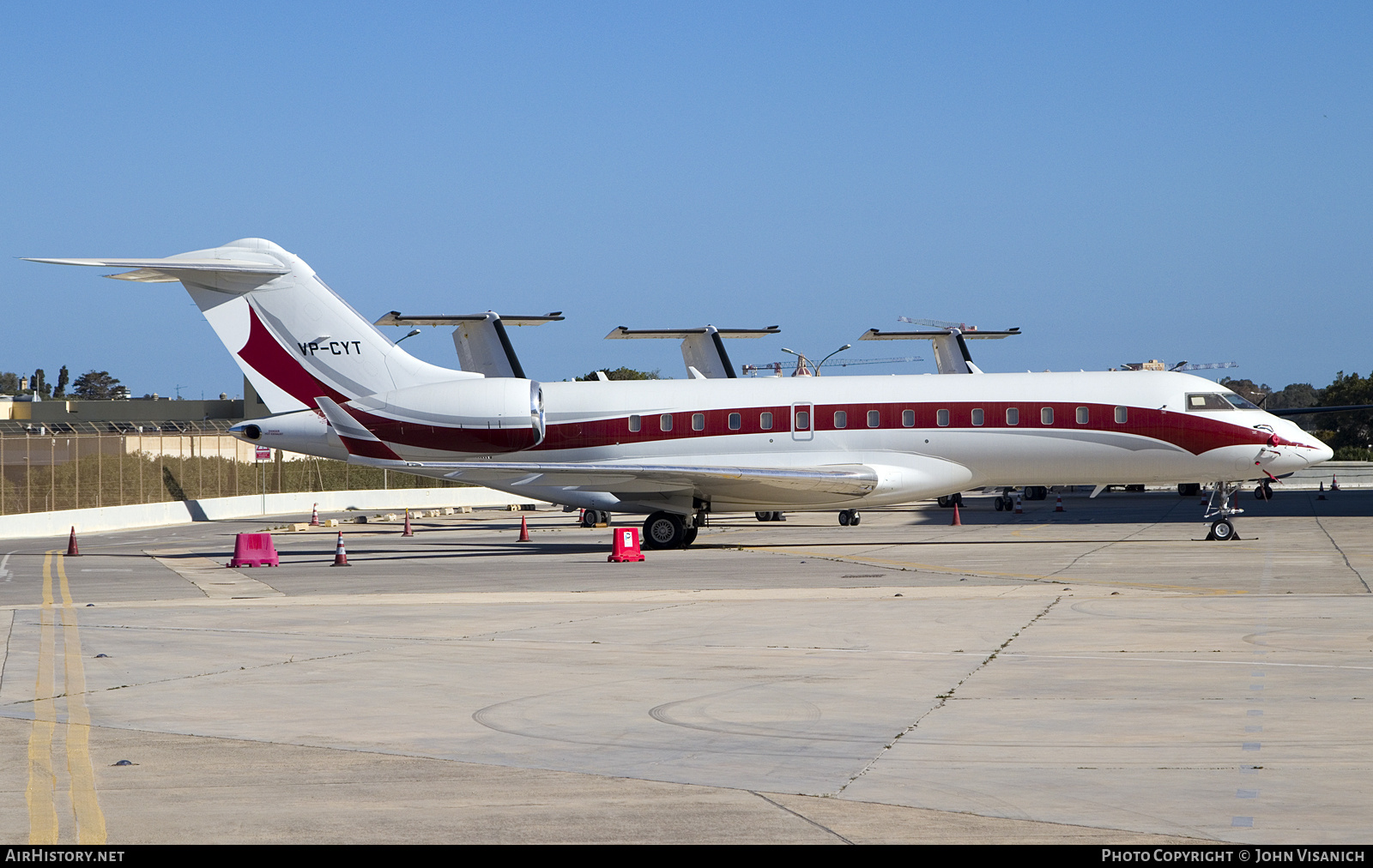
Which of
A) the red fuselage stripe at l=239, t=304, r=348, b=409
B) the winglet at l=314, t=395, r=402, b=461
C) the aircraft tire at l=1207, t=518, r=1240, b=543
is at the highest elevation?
the red fuselage stripe at l=239, t=304, r=348, b=409

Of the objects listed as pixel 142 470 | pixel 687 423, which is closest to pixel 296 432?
pixel 687 423

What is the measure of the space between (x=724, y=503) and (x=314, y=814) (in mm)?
23372

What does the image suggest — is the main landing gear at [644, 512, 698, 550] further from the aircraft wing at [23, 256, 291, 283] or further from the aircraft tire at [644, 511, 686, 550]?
the aircraft wing at [23, 256, 291, 283]

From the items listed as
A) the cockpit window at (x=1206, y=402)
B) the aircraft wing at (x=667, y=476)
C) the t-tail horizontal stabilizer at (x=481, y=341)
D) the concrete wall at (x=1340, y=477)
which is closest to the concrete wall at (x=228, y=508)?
the t-tail horizontal stabilizer at (x=481, y=341)

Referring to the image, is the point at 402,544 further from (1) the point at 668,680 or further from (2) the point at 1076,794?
(2) the point at 1076,794

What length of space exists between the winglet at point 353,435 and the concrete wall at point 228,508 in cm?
1835

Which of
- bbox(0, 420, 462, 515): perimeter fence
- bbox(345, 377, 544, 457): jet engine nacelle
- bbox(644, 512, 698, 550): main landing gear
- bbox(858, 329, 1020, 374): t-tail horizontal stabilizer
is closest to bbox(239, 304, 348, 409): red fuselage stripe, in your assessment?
bbox(345, 377, 544, 457): jet engine nacelle

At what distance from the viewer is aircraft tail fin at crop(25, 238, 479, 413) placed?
29.6 meters

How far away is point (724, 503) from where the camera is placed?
29.9 m

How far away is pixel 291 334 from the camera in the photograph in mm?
29656

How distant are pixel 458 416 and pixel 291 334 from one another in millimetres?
4255

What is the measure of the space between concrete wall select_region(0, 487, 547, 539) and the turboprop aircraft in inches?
722

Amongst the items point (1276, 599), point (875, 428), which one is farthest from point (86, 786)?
point (875, 428)

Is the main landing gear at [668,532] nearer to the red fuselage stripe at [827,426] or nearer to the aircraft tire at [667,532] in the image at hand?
the aircraft tire at [667,532]
